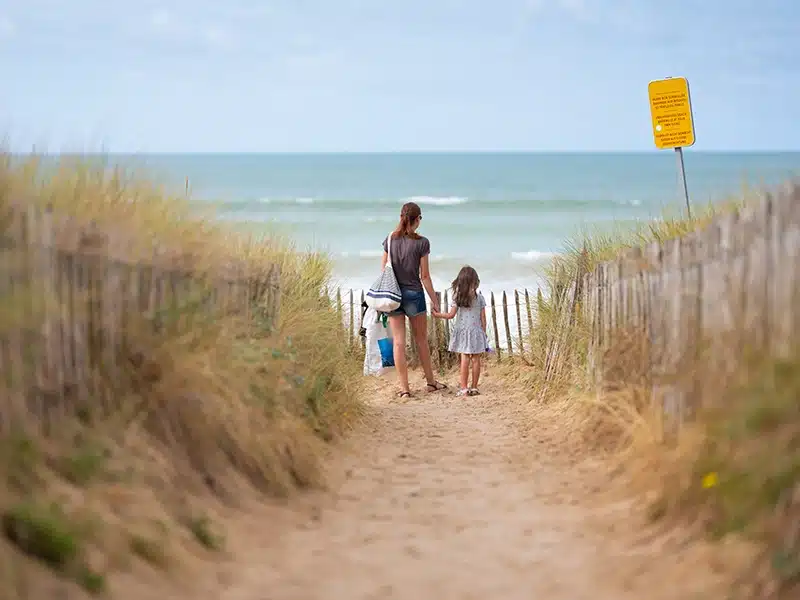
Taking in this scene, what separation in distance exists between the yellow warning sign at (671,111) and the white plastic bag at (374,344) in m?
3.34

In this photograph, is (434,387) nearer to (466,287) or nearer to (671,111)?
(466,287)

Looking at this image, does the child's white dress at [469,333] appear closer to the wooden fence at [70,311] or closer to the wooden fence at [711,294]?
the wooden fence at [711,294]

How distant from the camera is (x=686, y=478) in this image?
4.18m

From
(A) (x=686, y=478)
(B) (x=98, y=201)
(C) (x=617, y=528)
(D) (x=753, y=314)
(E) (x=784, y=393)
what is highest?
(B) (x=98, y=201)

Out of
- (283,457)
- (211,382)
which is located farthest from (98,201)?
(283,457)

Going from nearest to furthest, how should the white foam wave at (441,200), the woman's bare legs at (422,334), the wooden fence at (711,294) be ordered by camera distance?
the wooden fence at (711,294)
the woman's bare legs at (422,334)
the white foam wave at (441,200)

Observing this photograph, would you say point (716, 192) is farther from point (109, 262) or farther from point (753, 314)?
point (109, 262)

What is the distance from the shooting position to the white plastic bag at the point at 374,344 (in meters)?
10.3

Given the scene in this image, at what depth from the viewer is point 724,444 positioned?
151 inches

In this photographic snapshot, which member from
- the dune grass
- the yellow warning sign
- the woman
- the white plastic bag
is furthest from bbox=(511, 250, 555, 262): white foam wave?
the dune grass

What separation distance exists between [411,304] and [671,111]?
3.05 metres

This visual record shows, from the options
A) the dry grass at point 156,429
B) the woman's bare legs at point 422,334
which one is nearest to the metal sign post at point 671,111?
the woman's bare legs at point 422,334

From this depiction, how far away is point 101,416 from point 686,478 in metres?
2.45

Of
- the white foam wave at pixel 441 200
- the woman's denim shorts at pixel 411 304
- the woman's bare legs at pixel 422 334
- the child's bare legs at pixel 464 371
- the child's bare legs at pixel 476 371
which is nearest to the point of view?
the woman's denim shorts at pixel 411 304
